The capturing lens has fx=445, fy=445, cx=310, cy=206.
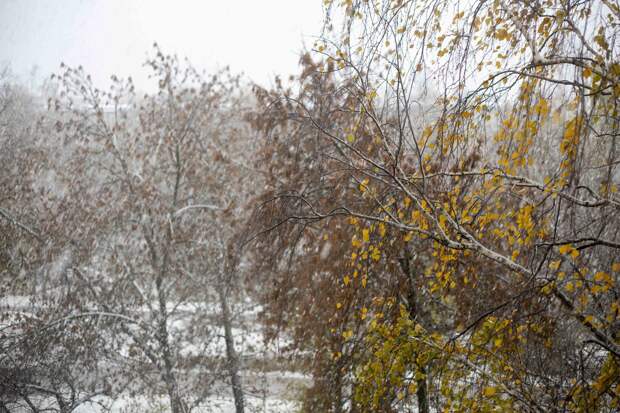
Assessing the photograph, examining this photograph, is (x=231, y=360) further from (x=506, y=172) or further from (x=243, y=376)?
(x=506, y=172)

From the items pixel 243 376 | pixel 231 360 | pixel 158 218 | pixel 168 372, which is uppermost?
pixel 158 218

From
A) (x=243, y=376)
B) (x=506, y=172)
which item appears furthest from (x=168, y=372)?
(x=506, y=172)

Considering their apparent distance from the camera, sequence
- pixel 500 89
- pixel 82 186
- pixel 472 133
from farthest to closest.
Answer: pixel 82 186, pixel 472 133, pixel 500 89

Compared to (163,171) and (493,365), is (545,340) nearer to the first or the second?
(493,365)

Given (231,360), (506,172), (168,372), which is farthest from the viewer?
(231,360)

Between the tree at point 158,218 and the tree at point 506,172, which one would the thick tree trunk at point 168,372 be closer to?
the tree at point 158,218

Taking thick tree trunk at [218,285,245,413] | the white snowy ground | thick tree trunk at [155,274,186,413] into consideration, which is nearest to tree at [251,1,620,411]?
the white snowy ground

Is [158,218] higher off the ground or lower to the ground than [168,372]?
higher

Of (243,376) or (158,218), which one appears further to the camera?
(243,376)

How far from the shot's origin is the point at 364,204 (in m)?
4.25

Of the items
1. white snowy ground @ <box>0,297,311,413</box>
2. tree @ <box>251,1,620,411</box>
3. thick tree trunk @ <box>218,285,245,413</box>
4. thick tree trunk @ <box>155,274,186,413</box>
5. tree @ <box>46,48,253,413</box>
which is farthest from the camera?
A: thick tree trunk @ <box>218,285,245,413</box>

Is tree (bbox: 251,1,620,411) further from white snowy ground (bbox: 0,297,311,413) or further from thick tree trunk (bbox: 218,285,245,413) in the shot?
thick tree trunk (bbox: 218,285,245,413)

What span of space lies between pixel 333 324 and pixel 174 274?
5473 millimetres

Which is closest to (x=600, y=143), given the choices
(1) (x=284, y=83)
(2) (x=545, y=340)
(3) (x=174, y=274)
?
(2) (x=545, y=340)
